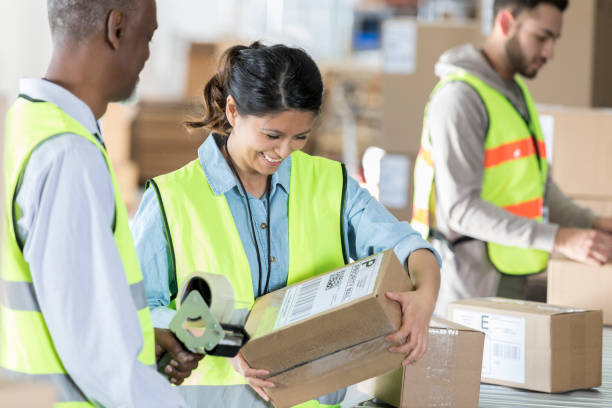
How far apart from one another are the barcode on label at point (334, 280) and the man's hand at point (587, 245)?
110cm

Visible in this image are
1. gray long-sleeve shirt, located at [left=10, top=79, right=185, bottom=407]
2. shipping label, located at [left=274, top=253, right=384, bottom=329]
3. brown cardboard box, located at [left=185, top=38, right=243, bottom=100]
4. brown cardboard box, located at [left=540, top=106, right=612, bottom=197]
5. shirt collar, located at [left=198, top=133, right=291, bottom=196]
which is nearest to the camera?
gray long-sleeve shirt, located at [left=10, top=79, right=185, bottom=407]

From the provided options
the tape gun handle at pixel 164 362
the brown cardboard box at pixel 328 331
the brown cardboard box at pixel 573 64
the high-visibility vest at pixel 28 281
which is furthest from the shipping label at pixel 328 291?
the brown cardboard box at pixel 573 64

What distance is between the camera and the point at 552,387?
201 cm

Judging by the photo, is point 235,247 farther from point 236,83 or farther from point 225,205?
point 236,83

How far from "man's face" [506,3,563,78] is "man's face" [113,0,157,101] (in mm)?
1720

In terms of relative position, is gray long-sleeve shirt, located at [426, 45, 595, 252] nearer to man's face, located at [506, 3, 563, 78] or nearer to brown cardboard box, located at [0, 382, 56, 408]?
man's face, located at [506, 3, 563, 78]

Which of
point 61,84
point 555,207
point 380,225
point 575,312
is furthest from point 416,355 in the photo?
point 555,207

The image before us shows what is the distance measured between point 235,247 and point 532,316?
746mm

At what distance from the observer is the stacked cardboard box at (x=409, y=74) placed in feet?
14.3

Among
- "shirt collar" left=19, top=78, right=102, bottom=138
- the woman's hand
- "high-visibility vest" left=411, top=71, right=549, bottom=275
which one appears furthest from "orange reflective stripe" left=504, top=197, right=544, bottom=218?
"shirt collar" left=19, top=78, right=102, bottom=138

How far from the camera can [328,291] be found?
158 cm

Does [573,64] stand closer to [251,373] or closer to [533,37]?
[533,37]

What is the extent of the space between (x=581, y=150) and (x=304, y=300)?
179 centimetres

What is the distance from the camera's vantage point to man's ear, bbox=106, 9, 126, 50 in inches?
49.6
